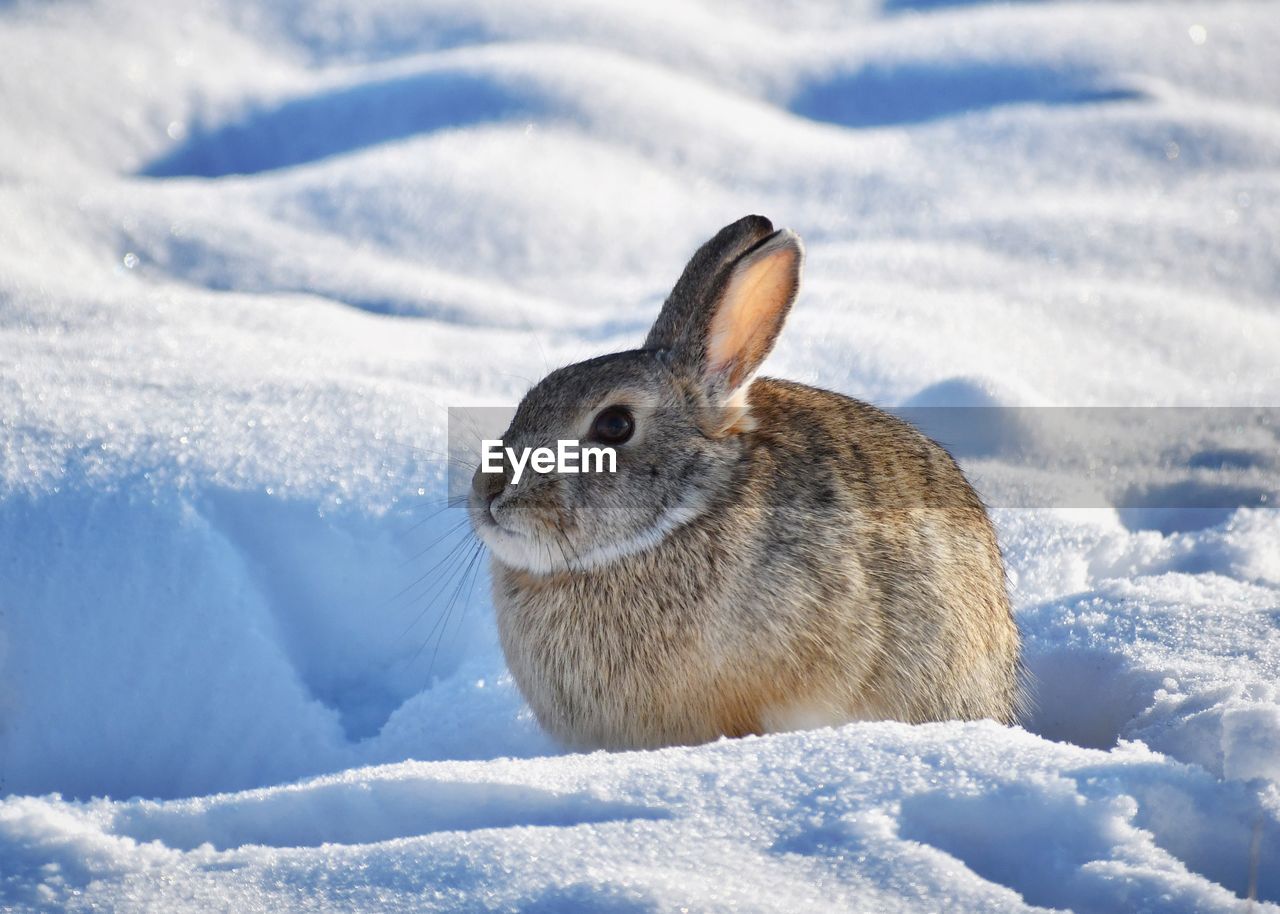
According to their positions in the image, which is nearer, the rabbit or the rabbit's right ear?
the rabbit

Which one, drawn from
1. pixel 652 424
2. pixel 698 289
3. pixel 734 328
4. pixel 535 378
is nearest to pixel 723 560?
pixel 652 424

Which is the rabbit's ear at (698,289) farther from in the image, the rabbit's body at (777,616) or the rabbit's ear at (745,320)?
the rabbit's body at (777,616)

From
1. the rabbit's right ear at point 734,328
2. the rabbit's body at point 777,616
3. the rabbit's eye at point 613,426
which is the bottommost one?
the rabbit's body at point 777,616

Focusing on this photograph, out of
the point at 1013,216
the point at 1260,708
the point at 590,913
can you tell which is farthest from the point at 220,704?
the point at 1013,216

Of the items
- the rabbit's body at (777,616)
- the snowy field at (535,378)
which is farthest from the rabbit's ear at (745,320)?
the snowy field at (535,378)

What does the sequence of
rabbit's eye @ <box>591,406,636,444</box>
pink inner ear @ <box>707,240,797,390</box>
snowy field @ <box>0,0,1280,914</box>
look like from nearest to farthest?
snowy field @ <box>0,0,1280,914</box> → rabbit's eye @ <box>591,406,636,444</box> → pink inner ear @ <box>707,240,797,390</box>

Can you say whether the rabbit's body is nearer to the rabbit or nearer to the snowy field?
the rabbit

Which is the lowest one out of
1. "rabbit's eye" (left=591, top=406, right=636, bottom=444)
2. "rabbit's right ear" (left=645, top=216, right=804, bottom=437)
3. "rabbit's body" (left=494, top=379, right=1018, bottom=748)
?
"rabbit's body" (left=494, top=379, right=1018, bottom=748)

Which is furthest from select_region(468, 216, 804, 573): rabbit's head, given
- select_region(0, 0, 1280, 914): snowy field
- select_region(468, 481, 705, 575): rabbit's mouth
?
select_region(0, 0, 1280, 914): snowy field
